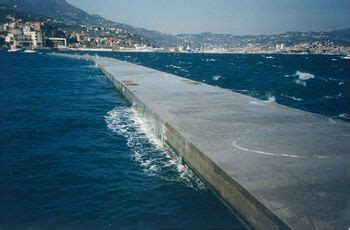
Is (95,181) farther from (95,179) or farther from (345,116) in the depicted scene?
(345,116)

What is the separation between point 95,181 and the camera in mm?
10102

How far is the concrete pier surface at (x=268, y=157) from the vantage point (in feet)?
19.7

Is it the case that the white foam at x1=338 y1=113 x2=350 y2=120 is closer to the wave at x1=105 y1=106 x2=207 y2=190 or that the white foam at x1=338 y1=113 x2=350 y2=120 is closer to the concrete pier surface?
the concrete pier surface

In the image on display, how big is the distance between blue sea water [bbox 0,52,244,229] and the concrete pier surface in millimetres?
662

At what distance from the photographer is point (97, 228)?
735cm

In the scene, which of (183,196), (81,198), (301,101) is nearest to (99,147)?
(81,198)

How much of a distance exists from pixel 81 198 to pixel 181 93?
1244 centimetres

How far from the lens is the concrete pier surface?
6.00 m

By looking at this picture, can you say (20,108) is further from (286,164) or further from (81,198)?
(286,164)

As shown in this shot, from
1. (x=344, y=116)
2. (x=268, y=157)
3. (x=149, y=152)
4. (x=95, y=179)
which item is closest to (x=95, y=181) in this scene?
(x=95, y=179)

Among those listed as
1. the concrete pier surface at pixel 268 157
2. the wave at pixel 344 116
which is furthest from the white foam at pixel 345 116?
the concrete pier surface at pixel 268 157

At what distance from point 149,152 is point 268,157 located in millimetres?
5363

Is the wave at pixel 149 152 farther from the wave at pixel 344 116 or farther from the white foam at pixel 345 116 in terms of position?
the white foam at pixel 345 116

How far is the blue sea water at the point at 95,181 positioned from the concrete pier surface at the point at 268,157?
0.66 meters
